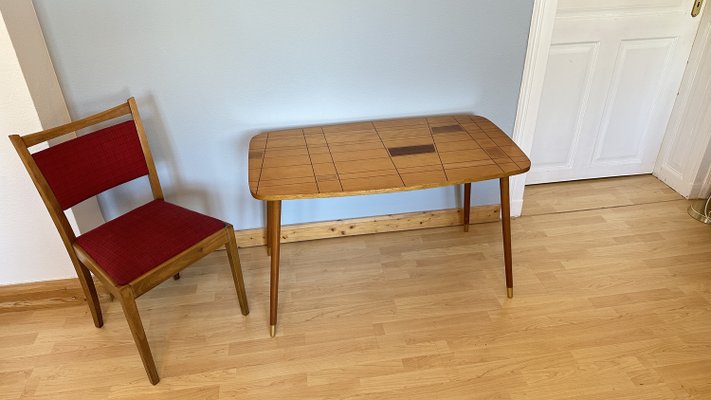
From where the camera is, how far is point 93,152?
5.57ft

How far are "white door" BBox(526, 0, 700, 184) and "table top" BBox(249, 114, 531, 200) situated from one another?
698mm

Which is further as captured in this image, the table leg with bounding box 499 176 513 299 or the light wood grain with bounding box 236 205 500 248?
the light wood grain with bounding box 236 205 500 248

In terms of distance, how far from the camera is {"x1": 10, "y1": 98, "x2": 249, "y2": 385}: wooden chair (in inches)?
60.7

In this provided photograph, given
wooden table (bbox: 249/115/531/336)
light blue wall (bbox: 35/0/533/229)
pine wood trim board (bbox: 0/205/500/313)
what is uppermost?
light blue wall (bbox: 35/0/533/229)

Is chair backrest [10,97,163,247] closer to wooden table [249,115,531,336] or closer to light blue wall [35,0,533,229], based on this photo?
light blue wall [35,0,533,229]

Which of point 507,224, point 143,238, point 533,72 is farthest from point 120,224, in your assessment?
point 533,72

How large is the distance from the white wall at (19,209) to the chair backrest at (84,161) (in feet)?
0.69

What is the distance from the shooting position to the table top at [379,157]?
63.9 inches

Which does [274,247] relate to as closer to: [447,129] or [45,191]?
[45,191]

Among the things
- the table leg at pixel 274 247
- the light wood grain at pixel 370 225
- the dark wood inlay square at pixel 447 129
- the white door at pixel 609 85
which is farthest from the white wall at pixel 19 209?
the white door at pixel 609 85

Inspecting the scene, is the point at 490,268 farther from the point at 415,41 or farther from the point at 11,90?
the point at 11,90

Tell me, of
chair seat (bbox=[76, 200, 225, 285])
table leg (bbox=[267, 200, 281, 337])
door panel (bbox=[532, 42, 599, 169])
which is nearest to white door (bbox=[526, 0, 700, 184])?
door panel (bbox=[532, 42, 599, 169])

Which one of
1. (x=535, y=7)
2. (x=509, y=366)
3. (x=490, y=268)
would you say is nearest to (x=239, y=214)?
(x=490, y=268)

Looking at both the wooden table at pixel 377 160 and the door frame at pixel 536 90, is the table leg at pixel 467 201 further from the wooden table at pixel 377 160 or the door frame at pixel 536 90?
the wooden table at pixel 377 160
